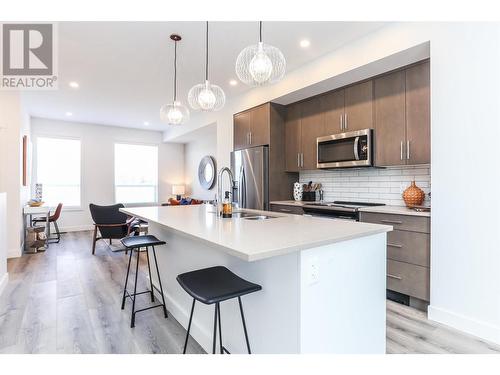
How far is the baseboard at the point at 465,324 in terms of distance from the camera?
2.02 meters

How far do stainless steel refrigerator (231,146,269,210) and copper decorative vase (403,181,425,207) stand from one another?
186cm

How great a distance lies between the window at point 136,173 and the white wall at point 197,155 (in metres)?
0.92

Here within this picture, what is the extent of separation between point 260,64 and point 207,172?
5.60 m

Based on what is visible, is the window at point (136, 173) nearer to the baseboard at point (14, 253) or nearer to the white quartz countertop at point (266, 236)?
the baseboard at point (14, 253)

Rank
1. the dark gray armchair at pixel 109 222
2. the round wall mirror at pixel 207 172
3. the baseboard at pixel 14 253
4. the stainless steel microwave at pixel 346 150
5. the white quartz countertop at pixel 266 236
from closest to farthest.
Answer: the white quartz countertop at pixel 266 236, the stainless steel microwave at pixel 346 150, the baseboard at pixel 14 253, the dark gray armchair at pixel 109 222, the round wall mirror at pixel 207 172

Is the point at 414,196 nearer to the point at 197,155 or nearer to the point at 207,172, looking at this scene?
the point at 207,172

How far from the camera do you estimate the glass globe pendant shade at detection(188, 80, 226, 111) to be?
8.07 ft

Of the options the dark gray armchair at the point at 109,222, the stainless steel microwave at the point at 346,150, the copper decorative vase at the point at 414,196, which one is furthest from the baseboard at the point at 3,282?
the copper decorative vase at the point at 414,196

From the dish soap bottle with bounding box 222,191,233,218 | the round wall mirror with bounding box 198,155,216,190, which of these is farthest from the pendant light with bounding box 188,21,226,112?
the round wall mirror with bounding box 198,155,216,190

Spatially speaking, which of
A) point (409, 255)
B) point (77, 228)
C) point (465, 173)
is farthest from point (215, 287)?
point (77, 228)

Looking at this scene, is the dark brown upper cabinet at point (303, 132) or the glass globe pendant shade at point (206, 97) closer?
the glass globe pendant shade at point (206, 97)

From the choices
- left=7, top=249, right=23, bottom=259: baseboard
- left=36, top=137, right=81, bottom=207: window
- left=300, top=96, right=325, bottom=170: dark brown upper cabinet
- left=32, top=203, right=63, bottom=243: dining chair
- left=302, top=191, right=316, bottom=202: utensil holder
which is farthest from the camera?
left=36, top=137, right=81, bottom=207: window

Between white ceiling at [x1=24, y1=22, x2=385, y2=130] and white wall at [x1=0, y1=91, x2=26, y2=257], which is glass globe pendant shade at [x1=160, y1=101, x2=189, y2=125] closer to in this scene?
white ceiling at [x1=24, y1=22, x2=385, y2=130]
